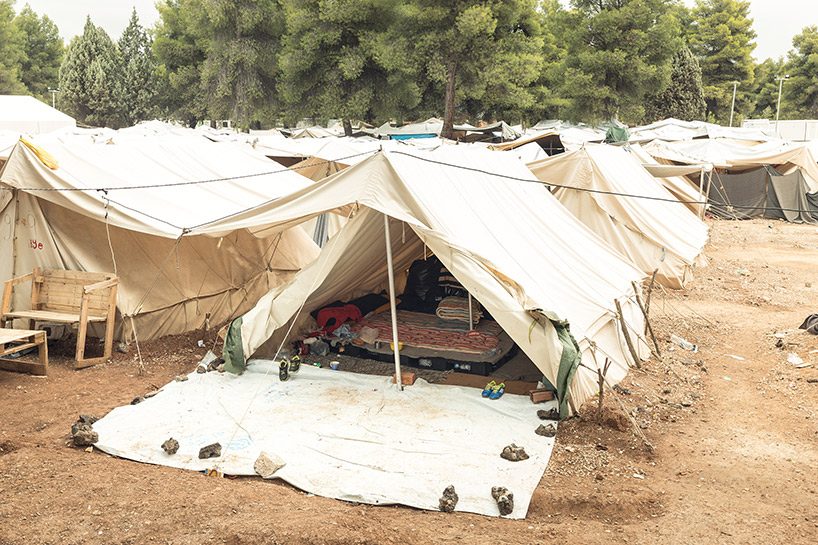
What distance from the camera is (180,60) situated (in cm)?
3506

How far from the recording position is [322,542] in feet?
13.1

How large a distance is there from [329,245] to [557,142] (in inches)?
652

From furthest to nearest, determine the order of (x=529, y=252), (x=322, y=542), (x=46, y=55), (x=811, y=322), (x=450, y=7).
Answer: (x=46, y=55) → (x=450, y=7) → (x=811, y=322) → (x=529, y=252) → (x=322, y=542)

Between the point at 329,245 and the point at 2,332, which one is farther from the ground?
the point at 329,245

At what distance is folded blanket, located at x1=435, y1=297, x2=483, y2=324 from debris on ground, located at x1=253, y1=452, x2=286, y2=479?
3496 mm

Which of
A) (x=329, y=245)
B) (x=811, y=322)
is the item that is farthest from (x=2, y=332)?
(x=811, y=322)

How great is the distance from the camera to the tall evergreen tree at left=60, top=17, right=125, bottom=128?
37.7 m

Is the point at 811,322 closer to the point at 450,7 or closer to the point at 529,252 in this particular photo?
the point at 529,252

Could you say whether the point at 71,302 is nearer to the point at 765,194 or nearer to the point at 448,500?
the point at 448,500


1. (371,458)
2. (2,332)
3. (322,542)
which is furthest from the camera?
(2,332)

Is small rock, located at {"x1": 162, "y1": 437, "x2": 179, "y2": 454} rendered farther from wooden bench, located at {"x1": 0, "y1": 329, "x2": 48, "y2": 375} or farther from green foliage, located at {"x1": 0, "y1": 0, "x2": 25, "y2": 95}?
green foliage, located at {"x1": 0, "y1": 0, "x2": 25, "y2": 95}

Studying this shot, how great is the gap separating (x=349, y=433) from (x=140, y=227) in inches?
131

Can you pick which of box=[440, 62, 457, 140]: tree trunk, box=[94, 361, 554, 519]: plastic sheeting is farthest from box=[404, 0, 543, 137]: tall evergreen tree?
Answer: box=[94, 361, 554, 519]: plastic sheeting

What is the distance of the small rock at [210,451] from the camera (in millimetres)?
5105
